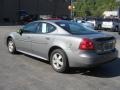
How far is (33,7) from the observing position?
58.0m

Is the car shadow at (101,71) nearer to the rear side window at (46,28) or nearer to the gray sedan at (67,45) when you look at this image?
the gray sedan at (67,45)

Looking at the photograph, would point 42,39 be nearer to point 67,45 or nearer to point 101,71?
point 67,45

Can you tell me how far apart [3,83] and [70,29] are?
2653mm

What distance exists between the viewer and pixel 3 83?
6.64 m

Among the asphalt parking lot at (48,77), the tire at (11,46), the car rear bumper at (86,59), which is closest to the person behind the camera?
the asphalt parking lot at (48,77)

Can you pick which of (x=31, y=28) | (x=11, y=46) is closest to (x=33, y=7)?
(x=11, y=46)

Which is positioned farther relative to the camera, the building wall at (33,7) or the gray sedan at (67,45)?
the building wall at (33,7)

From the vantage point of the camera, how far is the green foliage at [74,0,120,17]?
294 feet

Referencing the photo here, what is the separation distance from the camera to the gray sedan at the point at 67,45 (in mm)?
7254

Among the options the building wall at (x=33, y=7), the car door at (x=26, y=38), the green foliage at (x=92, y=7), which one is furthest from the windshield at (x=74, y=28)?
the green foliage at (x=92, y=7)

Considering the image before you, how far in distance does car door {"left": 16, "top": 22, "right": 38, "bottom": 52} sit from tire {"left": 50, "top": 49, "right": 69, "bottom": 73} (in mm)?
1275

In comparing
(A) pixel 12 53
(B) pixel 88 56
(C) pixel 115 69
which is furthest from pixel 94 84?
(A) pixel 12 53

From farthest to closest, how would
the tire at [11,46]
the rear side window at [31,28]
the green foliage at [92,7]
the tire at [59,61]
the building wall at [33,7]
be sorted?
the green foliage at [92,7]
the building wall at [33,7]
the tire at [11,46]
the rear side window at [31,28]
the tire at [59,61]

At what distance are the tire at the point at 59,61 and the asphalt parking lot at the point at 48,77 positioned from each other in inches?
6.0
